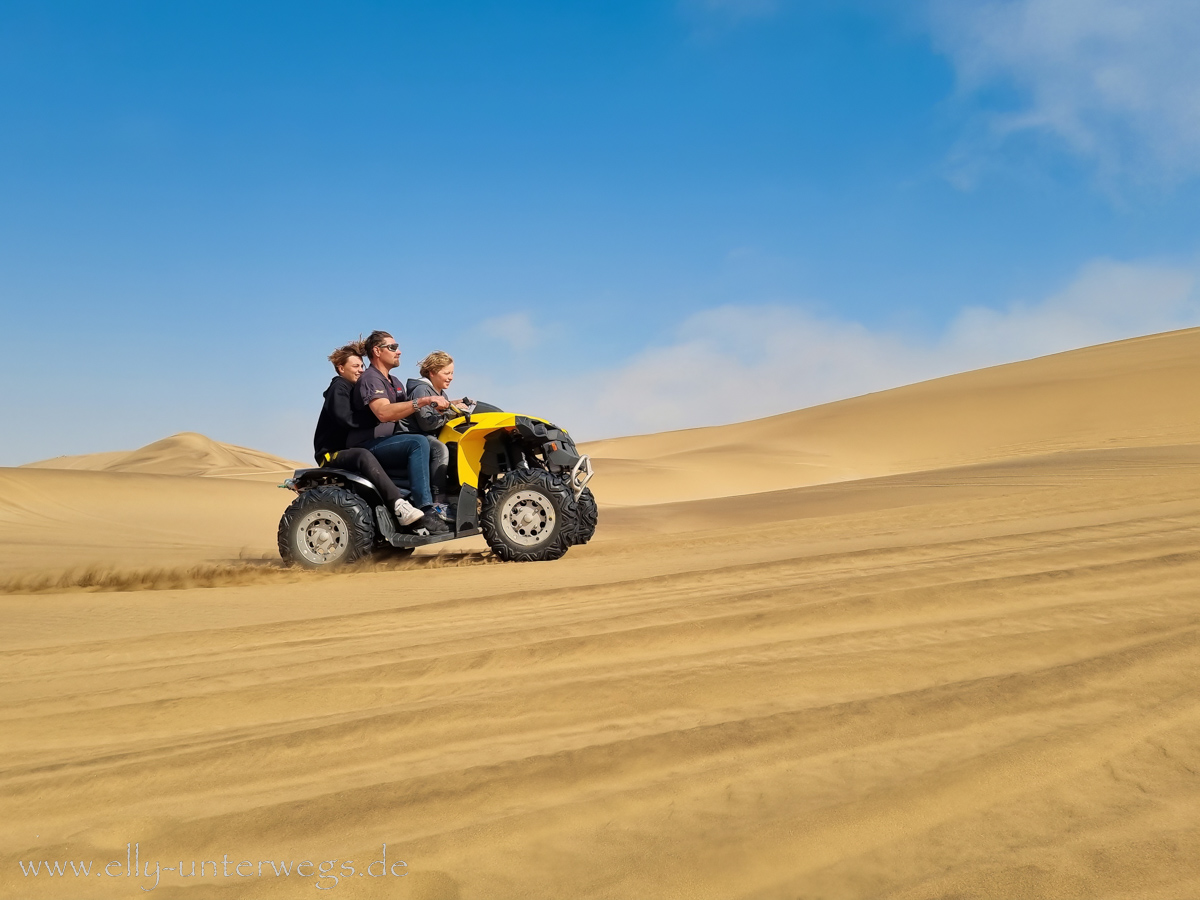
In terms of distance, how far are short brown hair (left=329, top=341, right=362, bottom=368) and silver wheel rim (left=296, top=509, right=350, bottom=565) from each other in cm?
126

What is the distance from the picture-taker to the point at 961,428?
1288 inches

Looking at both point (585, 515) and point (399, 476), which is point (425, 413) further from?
point (585, 515)

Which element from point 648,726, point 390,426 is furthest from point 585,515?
point 648,726

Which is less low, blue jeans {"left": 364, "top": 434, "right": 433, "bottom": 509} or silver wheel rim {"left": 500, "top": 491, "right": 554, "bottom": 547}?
blue jeans {"left": 364, "top": 434, "right": 433, "bottom": 509}

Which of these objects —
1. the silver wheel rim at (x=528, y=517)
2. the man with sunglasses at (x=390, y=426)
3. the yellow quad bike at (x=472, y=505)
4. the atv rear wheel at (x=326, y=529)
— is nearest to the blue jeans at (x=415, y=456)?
the man with sunglasses at (x=390, y=426)

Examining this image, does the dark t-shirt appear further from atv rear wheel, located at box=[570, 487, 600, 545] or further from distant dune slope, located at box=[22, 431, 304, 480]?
distant dune slope, located at box=[22, 431, 304, 480]

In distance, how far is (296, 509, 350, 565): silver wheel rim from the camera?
7.16 meters

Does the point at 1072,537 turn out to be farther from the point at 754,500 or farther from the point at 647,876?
the point at 754,500

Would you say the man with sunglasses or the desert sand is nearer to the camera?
the desert sand

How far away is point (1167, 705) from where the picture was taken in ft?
7.82

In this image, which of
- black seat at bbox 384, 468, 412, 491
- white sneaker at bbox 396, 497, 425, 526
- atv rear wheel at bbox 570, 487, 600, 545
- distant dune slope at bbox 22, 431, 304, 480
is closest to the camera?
white sneaker at bbox 396, 497, 425, 526

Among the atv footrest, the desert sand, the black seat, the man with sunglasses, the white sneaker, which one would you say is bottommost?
the desert sand

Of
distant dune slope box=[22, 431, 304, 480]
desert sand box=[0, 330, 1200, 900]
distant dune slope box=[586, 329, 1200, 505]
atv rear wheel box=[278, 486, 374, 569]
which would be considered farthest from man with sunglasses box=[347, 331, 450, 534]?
distant dune slope box=[22, 431, 304, 480]

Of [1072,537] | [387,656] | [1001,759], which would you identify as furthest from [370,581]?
[1001,759]
